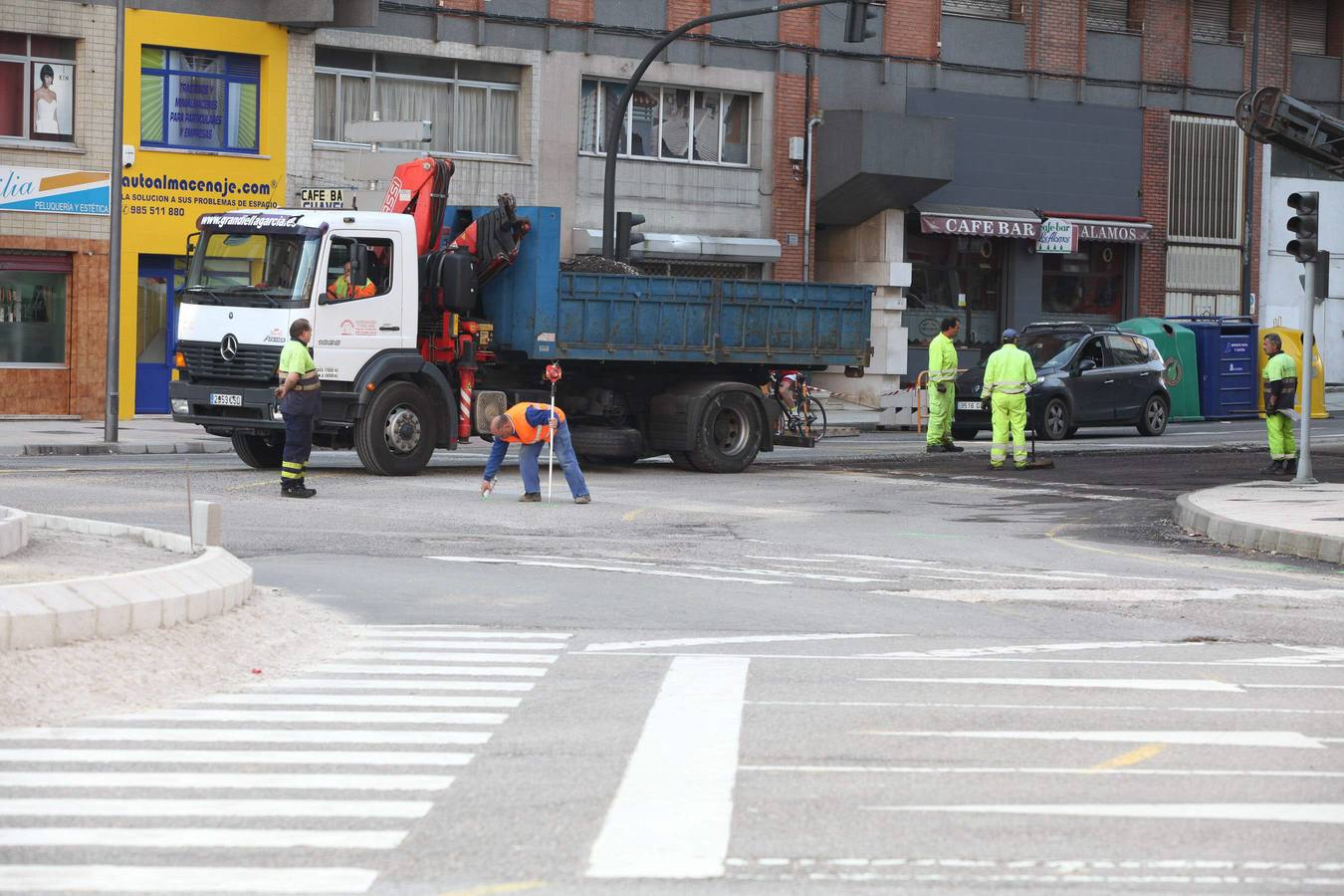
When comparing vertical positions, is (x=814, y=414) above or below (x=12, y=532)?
above

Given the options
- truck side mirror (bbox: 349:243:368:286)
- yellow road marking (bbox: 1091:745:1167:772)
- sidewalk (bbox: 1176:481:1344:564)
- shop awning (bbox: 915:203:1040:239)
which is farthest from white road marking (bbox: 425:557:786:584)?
shop awning (bbox: 915:203:1040:239)

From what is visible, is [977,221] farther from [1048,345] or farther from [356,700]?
[356,700]

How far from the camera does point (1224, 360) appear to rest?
39.0 m

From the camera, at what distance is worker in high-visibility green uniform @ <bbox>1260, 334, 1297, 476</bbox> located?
23.1 m

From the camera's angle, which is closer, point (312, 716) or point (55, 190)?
point (312, 716)

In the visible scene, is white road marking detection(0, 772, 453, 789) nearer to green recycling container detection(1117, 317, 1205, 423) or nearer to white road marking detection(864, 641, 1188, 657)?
white road marking detection(864, 641, 1188, 657)

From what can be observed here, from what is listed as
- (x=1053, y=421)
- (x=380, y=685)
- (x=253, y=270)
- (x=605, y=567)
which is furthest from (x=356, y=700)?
(x=1053, y=421)

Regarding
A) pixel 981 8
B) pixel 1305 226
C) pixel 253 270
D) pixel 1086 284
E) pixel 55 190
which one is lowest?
pixel 253 270

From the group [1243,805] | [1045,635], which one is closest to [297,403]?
[1045,635]

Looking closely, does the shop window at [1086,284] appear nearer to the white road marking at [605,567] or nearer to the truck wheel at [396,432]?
the truck wheel at [396,432]

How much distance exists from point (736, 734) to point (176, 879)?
273 cm

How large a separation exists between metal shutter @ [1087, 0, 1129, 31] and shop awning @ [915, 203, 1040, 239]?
4.62 meters

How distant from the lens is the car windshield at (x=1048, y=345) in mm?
32406

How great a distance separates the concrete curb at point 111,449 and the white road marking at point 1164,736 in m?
18.4
